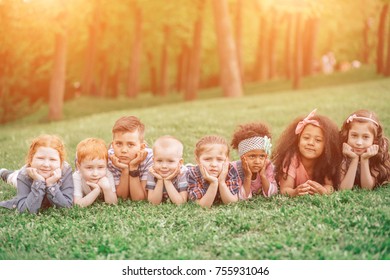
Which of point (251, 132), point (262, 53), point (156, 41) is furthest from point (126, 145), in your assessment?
point (262, 53)

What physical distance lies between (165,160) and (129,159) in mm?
532

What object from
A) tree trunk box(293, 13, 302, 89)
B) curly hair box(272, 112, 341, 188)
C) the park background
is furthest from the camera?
tree trunk box(293, 13, 302, 89)

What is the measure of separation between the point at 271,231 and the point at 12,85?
19598 millimetres

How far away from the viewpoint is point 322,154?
6422mm

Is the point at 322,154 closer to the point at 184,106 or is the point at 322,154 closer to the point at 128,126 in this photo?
the point at 128,126

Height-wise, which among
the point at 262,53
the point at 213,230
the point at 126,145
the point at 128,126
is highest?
the point at 262,53

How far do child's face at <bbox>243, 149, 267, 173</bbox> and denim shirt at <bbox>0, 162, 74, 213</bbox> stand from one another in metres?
2.19

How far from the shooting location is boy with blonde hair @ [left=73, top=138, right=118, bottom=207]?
6.18 metres

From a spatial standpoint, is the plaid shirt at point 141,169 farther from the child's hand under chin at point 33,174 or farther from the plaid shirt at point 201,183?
the child's hand under chin at point 33,174

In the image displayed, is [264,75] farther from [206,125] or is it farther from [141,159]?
[141,159]

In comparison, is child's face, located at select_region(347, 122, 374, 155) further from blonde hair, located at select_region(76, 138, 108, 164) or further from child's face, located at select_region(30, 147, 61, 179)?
child's face, located at select_region(30, 147, 61, 179)

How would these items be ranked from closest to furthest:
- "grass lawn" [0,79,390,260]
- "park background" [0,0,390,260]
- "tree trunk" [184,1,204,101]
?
"grass lawn" [0,79,390,260], "park background" [0,0,390,260], "tree trunk" [184,1,204,101]

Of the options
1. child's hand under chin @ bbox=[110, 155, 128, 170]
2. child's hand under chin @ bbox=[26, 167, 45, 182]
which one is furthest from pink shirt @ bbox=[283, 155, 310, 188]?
child's hand under chin @ bbox=[26, 167, 45, 182]

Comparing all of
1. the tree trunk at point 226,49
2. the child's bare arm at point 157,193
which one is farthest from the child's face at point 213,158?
the tree trunk at point 226,49
